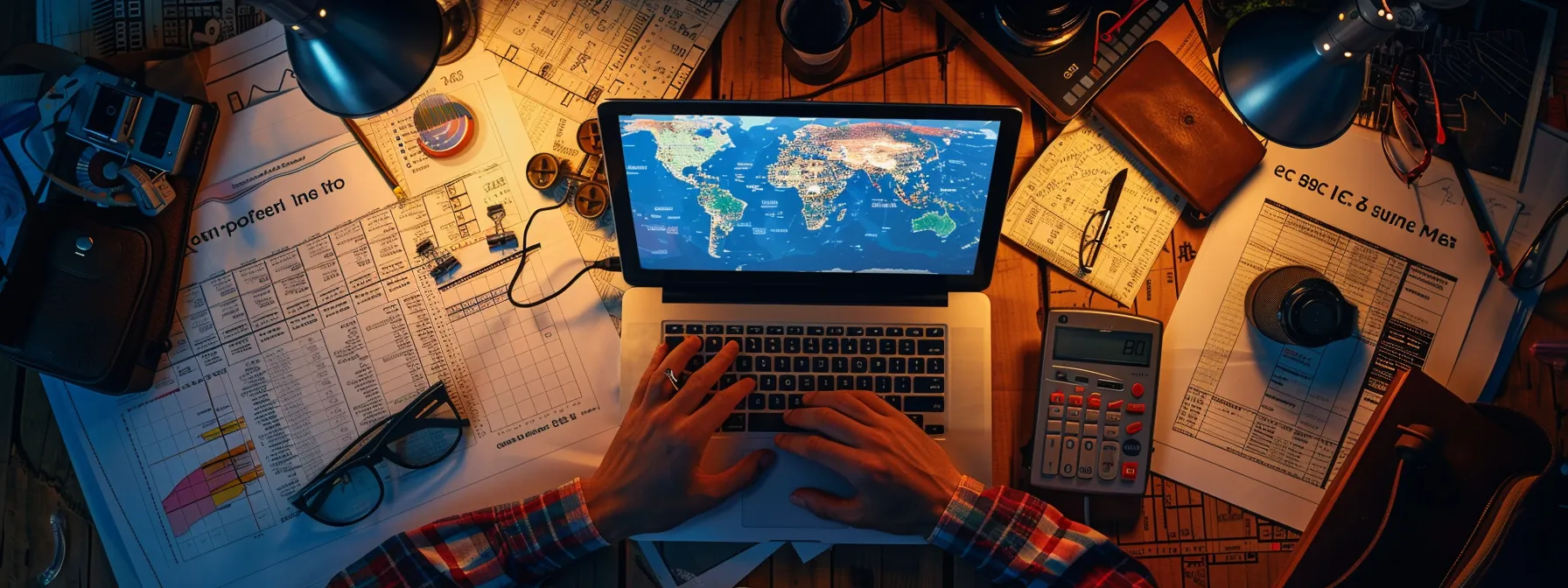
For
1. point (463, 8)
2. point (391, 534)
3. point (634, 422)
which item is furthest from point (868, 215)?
point (391, 534)

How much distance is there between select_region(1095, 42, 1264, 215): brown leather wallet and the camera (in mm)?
1236

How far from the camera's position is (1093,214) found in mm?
1264

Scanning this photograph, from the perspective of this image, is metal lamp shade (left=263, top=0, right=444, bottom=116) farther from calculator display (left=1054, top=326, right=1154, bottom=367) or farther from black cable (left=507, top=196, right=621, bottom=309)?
calculator display (left=1054, top=326, right=1154, bottom=367)

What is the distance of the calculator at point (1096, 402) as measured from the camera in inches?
46.9

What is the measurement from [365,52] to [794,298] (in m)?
0.64

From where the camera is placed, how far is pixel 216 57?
129cm

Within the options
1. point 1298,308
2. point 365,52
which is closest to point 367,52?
point 365,52

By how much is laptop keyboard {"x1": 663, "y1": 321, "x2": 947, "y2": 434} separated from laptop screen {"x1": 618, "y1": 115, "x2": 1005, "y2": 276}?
0.33ft

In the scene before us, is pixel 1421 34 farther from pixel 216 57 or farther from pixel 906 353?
pixel 216 57

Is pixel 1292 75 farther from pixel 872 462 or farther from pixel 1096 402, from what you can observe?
pixel 872 462

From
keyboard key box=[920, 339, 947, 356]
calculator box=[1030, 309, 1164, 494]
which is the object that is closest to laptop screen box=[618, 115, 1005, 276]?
keyboard key box=[920, 339, 947, 356]

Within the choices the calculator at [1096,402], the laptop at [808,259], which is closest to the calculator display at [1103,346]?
the calculator at [1096,402]

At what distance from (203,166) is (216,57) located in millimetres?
175

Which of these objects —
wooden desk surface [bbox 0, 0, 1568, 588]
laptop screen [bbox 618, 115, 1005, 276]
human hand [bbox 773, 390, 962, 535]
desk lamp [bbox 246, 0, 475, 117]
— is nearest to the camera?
desk lamp [bbox 246, 0, 475, 117]
